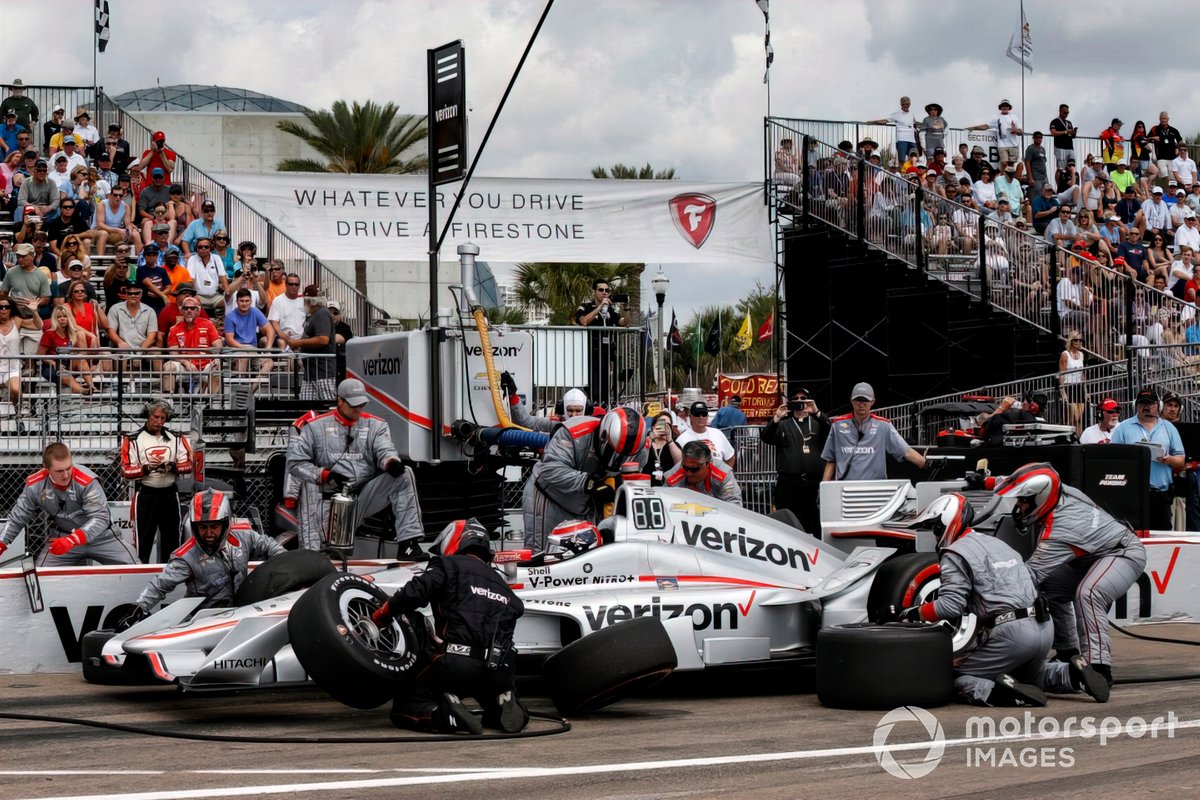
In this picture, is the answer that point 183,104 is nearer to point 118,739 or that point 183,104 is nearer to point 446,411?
point 446,411

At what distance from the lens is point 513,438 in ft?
48.3

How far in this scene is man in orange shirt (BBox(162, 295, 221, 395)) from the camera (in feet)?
57.6

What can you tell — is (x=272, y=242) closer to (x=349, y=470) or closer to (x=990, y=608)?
(x=349, y=470)

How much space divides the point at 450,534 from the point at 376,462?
400 centimetres

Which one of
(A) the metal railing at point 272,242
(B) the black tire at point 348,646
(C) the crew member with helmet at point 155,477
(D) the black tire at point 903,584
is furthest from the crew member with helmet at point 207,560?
(A) the metal railing at point 272,242

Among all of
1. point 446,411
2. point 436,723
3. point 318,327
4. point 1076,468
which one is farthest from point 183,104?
point 436,723

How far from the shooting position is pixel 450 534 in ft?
31.0

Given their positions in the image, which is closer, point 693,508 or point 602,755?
point 602,755

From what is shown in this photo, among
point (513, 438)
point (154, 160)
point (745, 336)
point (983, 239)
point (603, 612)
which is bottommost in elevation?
point (603, 612)

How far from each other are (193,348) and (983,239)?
12320 millimetres

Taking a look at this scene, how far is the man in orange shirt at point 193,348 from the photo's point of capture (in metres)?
17.6

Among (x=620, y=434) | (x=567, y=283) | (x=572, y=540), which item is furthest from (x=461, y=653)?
(x=567, y=283)

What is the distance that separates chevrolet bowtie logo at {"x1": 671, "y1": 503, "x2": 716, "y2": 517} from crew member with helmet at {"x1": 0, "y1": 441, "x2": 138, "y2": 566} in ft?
16.1

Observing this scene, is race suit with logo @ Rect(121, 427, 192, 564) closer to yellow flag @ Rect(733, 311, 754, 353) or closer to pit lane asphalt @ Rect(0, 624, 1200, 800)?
pit lane asphalt @ Rect(0, 624, 1200, 800)
